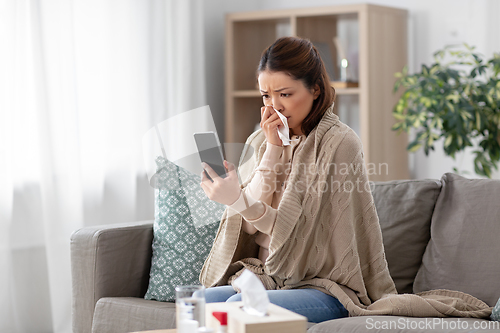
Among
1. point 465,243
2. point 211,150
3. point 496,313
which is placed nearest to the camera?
point 211,150

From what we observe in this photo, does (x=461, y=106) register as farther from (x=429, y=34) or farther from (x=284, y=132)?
(x=284, y=132)

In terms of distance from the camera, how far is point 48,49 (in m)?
2.75

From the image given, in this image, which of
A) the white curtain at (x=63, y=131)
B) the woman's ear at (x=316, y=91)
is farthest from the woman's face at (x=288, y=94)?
the white curtain at (x=63, y=131)

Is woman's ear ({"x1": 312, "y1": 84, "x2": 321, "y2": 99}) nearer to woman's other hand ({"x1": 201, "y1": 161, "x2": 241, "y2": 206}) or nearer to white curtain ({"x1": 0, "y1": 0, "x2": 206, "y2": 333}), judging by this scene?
woman's other hand ({"x1": 201, "y1": 161, "x2": 241, "y2": 206})

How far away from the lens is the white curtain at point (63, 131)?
104 inches

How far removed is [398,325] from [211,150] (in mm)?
650

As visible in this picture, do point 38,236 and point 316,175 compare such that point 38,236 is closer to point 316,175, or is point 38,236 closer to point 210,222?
point 210,222

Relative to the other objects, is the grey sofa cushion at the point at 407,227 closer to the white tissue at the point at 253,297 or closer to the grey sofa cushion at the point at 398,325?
the grey sofa cushion at the point at 398,325

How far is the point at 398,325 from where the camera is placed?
5.18ft

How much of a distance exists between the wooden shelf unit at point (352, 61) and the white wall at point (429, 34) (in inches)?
3.2

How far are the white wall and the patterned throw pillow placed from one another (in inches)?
66.6

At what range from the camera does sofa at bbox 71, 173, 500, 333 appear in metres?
1.90

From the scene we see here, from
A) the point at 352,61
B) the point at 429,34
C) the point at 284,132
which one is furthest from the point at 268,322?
the point at 429,34

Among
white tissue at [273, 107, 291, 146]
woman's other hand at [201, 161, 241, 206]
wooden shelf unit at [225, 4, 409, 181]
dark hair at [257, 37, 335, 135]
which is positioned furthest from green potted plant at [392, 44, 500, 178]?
woman's other hand at [201, 161, 241, 206]
